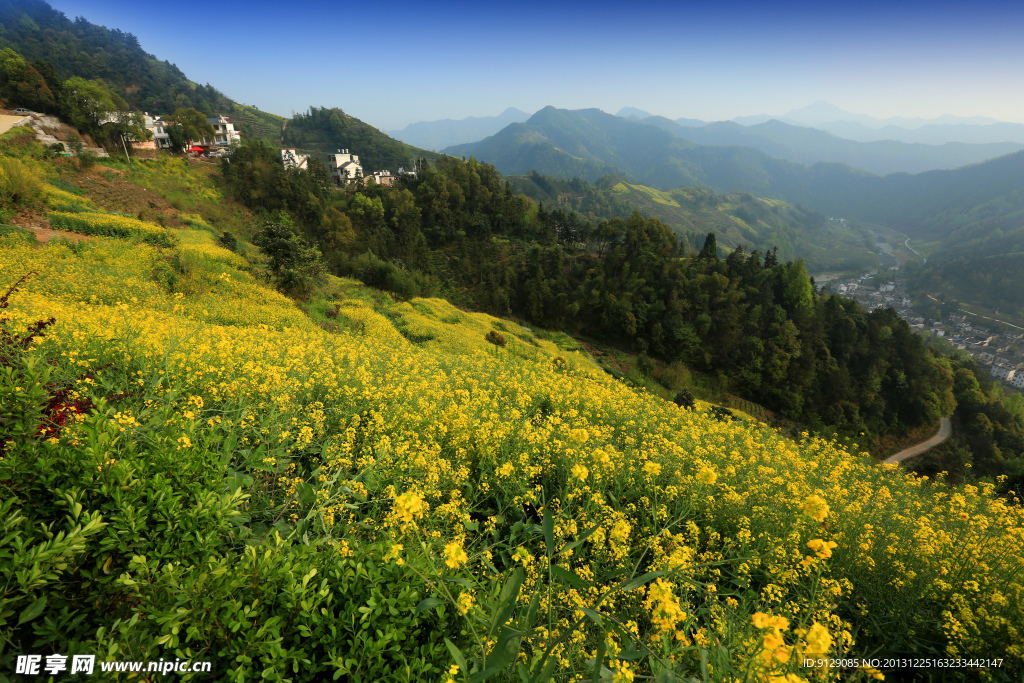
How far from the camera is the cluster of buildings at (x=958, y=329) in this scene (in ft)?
188

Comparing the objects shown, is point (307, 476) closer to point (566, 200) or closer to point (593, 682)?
point (593, 682)

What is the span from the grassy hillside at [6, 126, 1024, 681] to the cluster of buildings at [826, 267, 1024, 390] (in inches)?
3156

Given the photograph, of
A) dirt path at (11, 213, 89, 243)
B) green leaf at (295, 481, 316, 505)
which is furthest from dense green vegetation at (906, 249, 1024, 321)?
dirt path at (11, 213, 89, 243)

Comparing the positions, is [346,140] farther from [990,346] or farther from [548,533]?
[990,346]

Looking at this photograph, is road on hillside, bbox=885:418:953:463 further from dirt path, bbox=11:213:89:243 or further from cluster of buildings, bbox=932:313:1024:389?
dirt path, bbox=11:213:89:243

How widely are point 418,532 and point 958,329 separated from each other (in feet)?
366

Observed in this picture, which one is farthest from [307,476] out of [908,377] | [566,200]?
[566,200]

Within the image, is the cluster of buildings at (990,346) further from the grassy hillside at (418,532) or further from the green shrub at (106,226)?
the green shrub at (106,226)

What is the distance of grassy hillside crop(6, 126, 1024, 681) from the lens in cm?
177

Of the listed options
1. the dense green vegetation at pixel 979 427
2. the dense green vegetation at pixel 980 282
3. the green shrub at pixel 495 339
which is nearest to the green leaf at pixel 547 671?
the green shrub at pixel 495 339

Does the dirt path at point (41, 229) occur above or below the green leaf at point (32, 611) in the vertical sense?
above

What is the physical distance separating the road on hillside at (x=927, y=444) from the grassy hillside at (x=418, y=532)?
32.0 m

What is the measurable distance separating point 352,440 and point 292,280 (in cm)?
1586

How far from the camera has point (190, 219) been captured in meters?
27.3
